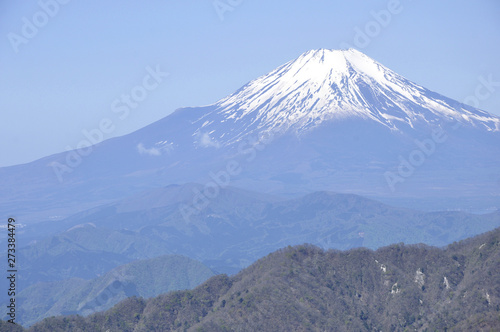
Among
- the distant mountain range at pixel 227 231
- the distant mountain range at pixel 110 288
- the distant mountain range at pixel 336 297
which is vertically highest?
the distant mountain range at pixel 227 231

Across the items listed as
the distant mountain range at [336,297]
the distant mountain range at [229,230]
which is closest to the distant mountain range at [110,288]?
the distant mountain range at [229,230]

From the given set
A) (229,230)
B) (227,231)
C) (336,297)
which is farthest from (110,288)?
(229,230)

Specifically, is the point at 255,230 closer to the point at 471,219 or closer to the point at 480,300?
the point at 471,219

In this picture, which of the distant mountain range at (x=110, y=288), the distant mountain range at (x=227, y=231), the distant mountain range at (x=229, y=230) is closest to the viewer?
the distant mountain range at (x=110, y=288)

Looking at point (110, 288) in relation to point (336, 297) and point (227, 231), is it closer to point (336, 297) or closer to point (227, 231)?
point (336, 297)

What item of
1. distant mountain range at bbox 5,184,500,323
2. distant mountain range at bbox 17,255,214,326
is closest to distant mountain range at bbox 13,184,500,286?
distant mountain range at bbox 5,184,500,323

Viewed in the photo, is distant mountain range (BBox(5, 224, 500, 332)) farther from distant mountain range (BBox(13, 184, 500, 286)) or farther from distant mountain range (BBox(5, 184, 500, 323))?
distant mountain range (BBox(13, 184, 500, 286))

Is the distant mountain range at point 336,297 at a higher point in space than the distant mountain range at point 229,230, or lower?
lower

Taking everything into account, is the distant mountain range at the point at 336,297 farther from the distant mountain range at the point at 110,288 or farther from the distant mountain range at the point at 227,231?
the distant mountain range at the point at 227,231
